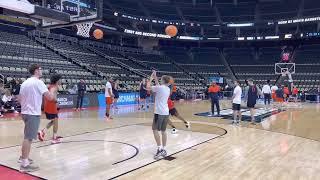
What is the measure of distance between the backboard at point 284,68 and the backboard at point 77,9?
31463 millimetres

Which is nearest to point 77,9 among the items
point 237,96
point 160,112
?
point 160,112

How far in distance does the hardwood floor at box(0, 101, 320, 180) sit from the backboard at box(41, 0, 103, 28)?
11.8 ft

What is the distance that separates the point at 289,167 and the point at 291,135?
4598mm

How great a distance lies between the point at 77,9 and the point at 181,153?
19.6ft

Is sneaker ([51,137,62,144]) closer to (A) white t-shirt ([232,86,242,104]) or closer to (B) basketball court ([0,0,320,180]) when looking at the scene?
(B) basketball court ([0,0,320,180])

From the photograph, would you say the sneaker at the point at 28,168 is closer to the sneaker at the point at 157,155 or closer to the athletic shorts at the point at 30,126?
the athletic shorts at the point at 30,126

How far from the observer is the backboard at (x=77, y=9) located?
9.91 meters

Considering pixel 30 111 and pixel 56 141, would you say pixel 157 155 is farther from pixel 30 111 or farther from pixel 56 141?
pixel 56 141

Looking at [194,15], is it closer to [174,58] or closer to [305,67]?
[174,58]

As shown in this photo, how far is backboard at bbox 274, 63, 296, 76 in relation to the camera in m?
39.0

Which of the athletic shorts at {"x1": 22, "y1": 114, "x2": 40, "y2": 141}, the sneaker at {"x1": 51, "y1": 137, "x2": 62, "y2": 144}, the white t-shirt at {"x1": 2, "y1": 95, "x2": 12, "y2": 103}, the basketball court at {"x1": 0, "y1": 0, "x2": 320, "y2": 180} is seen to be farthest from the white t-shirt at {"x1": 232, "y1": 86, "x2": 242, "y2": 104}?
the white t-shirt at {"x1": 2, "y1": 95, "x2": 12, "y2": 103}

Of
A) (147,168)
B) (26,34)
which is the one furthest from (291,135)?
(26,34)

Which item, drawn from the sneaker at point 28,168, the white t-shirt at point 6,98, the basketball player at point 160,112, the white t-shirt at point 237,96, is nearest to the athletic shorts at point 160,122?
the basketball player at point 160,112

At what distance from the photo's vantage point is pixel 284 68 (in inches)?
A: 1558
